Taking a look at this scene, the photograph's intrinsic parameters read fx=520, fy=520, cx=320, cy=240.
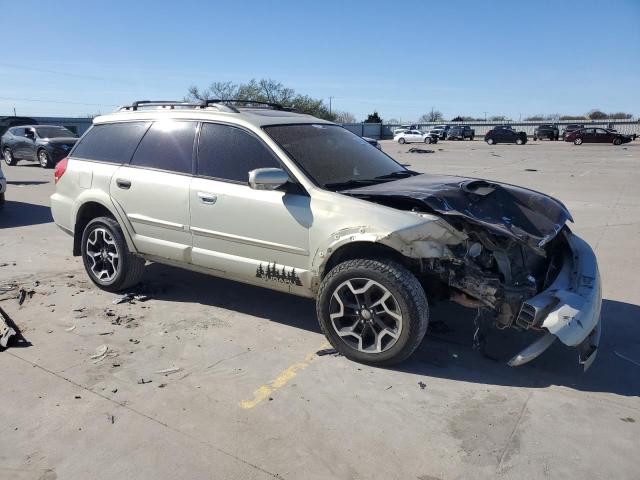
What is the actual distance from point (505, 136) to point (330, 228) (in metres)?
49.5

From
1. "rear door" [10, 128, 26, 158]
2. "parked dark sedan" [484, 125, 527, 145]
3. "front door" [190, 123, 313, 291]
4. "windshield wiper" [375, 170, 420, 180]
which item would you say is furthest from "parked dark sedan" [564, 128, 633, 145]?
"front door" [190, 123, 313, 291]

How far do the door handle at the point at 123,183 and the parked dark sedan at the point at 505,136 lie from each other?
160ft

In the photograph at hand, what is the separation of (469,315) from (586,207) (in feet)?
24.7

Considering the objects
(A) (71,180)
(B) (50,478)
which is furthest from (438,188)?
(A) (71,180)

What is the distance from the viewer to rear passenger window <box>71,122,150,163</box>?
5.24m

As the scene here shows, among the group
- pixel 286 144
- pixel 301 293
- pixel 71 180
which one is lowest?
pixel 301 293

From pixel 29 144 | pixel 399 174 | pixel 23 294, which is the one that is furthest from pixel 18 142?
pixel 399 174

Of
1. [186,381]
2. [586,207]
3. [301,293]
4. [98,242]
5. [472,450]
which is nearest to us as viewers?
[472,450]

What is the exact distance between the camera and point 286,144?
14.4ft

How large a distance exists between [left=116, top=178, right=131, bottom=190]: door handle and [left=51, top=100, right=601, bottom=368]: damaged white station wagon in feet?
0.07

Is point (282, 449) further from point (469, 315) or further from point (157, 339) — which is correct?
point (469, 315)

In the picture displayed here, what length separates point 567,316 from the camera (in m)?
3.34

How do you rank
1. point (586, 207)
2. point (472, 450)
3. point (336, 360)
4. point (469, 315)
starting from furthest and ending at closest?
point (586, 207) < point (469, 315) < point (336, 360) < point (472, 450)

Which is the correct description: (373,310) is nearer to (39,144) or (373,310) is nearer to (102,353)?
(102,353)
